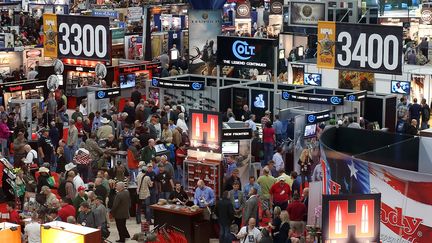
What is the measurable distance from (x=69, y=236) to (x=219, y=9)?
1138 inches

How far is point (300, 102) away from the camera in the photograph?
2769 cm

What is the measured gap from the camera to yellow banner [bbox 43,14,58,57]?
3056 cm

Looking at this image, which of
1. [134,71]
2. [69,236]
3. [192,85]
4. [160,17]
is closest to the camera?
[69,236]

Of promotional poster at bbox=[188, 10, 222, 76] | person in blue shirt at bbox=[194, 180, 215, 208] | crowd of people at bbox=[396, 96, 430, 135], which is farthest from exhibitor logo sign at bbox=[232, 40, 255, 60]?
person in blue shirt at bbox=[194, 180, 215, 208]

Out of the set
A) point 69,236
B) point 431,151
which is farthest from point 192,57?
point 69,236

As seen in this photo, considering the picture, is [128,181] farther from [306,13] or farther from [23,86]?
[306,13]

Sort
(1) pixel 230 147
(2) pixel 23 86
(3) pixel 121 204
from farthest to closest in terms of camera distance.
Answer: (2) pixel 23 86, (1) pixel 230 147, (3) pixel 121 204

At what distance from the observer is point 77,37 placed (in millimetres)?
29797

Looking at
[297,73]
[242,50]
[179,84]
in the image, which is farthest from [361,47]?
[297,73]

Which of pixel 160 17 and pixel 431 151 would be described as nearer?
pixel 431 151

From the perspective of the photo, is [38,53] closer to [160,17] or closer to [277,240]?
[160,17]

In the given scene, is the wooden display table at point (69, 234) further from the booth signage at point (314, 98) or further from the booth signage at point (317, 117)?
the booth signage at point (314, 98)

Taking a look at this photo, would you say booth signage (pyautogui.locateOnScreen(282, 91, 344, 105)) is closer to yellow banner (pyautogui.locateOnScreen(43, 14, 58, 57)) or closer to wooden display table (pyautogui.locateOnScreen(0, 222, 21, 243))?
yellow banner (pyautogui.locateOnScreen(43, 14, 58, 57))

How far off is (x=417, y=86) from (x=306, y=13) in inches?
479
